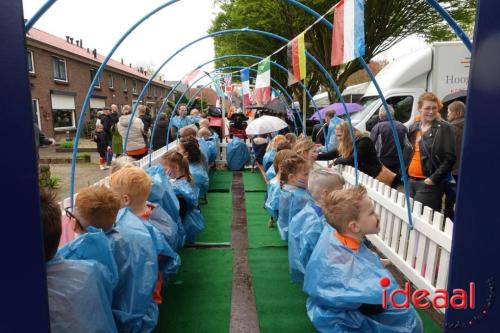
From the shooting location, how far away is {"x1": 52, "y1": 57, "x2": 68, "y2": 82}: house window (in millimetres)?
21303

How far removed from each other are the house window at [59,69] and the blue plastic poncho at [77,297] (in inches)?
890

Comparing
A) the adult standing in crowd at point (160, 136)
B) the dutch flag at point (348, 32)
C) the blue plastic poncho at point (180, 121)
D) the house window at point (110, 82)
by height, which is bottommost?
the adult standing in crowd at point (160, 136)

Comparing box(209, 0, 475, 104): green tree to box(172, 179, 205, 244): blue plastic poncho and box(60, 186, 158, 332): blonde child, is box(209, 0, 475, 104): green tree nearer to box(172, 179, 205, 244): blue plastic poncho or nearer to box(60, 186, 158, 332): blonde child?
box(172, 179, 205, 244): blue plastic poncho

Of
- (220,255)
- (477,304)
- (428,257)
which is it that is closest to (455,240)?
(477,304)

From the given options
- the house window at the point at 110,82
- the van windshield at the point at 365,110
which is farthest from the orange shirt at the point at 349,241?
the house window at the point at 110,82

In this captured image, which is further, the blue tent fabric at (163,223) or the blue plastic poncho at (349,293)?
the blue tent fabric at (163,223)

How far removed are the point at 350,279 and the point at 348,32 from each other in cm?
191

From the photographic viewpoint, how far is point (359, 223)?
2.24 meters

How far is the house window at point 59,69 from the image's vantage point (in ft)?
69.9

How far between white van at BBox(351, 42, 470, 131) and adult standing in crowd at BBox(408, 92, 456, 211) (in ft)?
19.6

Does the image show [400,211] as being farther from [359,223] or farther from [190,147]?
[190,147]

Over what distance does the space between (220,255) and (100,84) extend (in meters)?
26.3

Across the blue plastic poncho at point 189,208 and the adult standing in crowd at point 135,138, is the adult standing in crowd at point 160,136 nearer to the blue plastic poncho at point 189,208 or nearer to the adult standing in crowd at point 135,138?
the adult standing in crowd at point 135,138

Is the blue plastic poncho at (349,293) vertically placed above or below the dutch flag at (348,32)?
below
